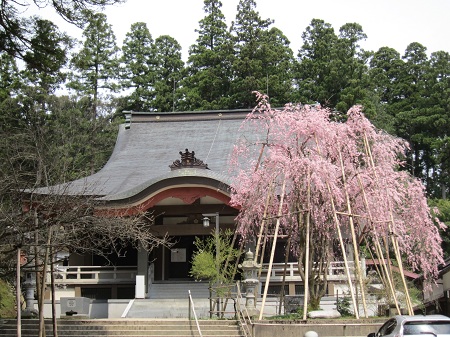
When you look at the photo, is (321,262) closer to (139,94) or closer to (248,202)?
(248,202)

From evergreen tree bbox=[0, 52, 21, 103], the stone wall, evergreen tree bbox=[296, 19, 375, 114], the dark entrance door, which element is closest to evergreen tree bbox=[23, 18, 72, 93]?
the stone wall

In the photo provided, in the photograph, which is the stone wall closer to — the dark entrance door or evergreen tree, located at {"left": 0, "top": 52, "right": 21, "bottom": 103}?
the dark entrance door

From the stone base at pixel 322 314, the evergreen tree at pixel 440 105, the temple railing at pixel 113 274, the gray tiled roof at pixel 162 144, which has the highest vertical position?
the evergreen tree at pixel 440 105

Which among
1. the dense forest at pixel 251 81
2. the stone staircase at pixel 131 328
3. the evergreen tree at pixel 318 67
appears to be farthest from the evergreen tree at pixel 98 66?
the stone staircase at pixel 131 328

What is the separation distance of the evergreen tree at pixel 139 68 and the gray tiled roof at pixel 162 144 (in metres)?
15.8

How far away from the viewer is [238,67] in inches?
2103

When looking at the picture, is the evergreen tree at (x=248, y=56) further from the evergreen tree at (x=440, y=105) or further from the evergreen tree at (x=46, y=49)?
the evergreen tree at (x=46, y=49)

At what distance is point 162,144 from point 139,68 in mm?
21358

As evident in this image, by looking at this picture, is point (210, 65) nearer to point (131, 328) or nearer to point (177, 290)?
point (177, 290)

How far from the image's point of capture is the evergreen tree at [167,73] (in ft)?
182

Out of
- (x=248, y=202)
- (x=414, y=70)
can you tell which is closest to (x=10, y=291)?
(x=248, y=202)

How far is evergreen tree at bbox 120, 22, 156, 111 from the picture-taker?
184ft

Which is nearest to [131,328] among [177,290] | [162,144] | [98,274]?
[177,290]

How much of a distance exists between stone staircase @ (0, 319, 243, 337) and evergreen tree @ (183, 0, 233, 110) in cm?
3333
